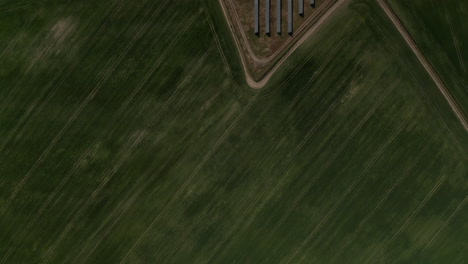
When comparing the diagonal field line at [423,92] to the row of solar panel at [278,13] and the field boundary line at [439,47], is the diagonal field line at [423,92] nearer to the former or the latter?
the field boundary line at [439,47]

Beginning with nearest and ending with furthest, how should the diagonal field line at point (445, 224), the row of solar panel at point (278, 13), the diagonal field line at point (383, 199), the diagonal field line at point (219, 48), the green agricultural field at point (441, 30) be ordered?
the row of solar panel at point (278, 13)
the green agricultural field at point (441, 30)
the diagonal field line at point (219, 48)
the diagonal field line at point (383, 199)
the diagonal field line at point (445, 224)

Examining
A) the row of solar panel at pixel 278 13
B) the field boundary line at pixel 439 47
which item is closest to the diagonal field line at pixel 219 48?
the row of solar panel at pixel 278 13

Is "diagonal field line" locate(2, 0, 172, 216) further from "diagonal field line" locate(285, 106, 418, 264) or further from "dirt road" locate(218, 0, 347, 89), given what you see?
"diagonal field line" locate(285, 106, 418, 264)

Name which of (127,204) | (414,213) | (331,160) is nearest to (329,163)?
(331,160)

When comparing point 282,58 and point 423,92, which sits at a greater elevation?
point 423,92

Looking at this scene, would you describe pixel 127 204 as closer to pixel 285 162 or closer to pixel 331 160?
pixel 285 162

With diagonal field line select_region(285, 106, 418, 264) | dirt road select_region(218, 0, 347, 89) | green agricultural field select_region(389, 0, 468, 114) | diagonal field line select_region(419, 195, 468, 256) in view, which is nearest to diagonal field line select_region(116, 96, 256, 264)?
dirt road select_region(218, 0, 347, 89)
